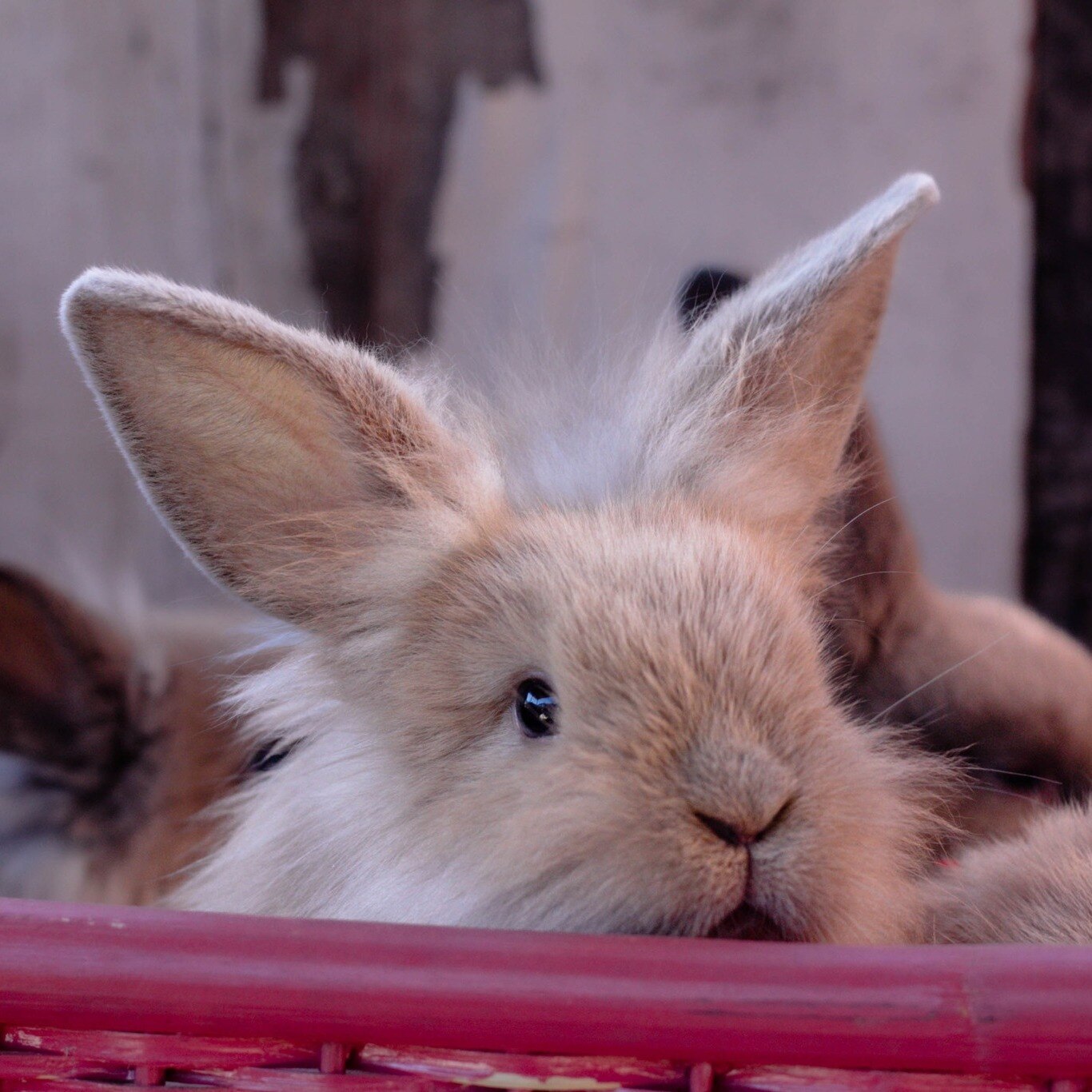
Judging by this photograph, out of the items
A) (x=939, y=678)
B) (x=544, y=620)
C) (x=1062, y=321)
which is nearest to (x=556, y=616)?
(x=544, y=620)

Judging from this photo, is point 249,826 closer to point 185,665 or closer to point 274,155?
point 185,665

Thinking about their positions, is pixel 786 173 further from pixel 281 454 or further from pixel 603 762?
pixel 603 762

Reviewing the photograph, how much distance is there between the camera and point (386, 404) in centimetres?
86

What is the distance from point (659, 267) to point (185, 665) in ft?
3.42

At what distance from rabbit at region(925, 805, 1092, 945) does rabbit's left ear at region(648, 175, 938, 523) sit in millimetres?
285

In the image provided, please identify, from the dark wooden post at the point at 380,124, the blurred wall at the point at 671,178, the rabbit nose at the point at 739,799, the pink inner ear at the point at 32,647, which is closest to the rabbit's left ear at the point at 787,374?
the rabbit nose at the point at 739,799

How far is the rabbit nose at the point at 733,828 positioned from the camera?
0.69 m

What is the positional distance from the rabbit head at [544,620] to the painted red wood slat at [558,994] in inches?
3.8

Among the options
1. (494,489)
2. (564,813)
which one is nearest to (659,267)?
(494,489)

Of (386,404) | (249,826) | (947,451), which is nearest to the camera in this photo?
(386,404)

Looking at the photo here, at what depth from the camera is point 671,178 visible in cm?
203

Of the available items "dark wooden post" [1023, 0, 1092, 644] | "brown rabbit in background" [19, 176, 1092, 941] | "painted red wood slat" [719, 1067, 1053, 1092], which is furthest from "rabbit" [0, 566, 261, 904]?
"dark wooden post" [1023, 0, 1092, 644]

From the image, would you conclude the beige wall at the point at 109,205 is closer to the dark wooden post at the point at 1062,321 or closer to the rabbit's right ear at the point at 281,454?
the rabbit's right ear at the point at 281,454

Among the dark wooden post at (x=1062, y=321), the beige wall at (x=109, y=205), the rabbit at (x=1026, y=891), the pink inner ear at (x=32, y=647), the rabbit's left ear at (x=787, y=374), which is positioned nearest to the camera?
the rabbit at (x=1026, y=891)
